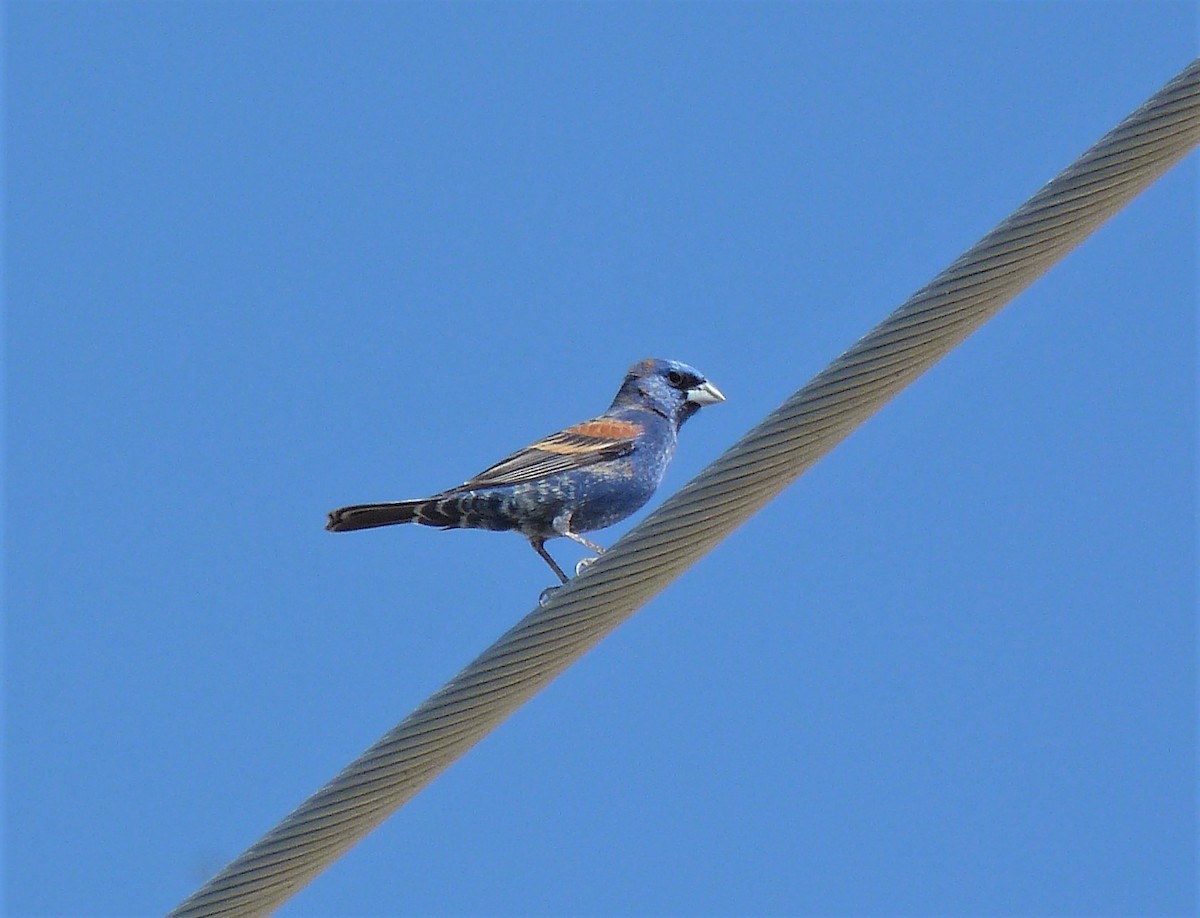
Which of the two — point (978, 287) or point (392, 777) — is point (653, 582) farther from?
point (978, 287)

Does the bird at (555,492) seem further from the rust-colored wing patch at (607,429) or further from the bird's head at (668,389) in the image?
the bird's head at (668,389)

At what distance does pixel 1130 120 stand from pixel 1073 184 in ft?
0.78

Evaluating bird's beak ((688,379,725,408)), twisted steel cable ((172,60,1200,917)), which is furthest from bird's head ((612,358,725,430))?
twisted steel cable ((172,60,1200,917))

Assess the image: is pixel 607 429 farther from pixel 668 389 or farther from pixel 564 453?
pixel 668 389

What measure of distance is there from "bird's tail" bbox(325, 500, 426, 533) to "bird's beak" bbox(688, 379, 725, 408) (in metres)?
1.64

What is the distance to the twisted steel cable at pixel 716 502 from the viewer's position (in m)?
4.42

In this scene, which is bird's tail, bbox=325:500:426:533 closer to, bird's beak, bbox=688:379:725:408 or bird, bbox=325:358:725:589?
bird, bbox=325:358:725:589

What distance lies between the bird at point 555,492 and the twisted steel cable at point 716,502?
2596mm

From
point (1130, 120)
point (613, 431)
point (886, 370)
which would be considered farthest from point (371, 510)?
point (1130, 120)

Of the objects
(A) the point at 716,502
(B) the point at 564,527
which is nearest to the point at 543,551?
(B) the point at 564,527

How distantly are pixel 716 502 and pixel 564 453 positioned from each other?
288 cm

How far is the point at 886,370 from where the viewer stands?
177 inches

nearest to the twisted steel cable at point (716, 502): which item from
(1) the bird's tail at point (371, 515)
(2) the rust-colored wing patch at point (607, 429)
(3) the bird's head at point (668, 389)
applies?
(1) the bird's tail at point (371, 515)

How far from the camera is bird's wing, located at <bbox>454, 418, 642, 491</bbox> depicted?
725 centimetres
